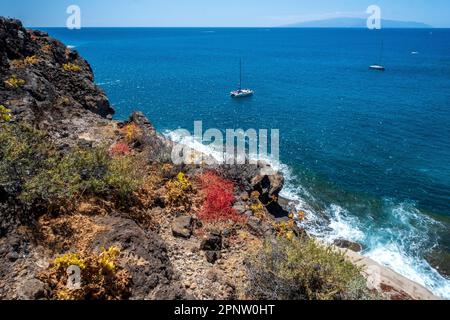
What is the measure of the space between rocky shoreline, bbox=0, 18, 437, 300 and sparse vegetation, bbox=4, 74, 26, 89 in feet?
0.23

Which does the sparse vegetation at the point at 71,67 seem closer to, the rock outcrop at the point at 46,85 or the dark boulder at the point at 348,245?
the rock outcrop at the point at 46,85

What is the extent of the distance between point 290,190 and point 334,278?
80.8 feet

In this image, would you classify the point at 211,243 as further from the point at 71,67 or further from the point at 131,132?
the point at 71,67

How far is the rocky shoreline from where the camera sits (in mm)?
9273

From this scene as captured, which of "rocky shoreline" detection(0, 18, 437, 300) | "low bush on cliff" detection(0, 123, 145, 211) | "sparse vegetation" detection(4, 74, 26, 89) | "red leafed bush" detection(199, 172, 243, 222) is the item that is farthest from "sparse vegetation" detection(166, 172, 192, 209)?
"sparse vegetation" detection(4, 74, 26, 89)

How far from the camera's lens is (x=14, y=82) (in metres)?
22.6

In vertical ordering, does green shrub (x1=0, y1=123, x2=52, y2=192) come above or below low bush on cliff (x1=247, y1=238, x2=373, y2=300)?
above

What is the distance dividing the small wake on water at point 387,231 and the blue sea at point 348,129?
3.4 inches

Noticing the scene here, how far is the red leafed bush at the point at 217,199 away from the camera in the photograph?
47.7 feet

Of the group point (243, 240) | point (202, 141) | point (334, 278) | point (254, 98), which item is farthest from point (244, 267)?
point (254, 98)

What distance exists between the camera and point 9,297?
824cm

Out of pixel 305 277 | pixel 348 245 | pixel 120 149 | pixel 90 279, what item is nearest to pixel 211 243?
pixel 305 277

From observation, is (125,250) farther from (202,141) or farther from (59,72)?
(202,141)

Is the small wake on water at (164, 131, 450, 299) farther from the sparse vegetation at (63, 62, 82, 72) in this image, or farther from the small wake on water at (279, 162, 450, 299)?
the sparse vegetation at (63, 62, 82, 72)
